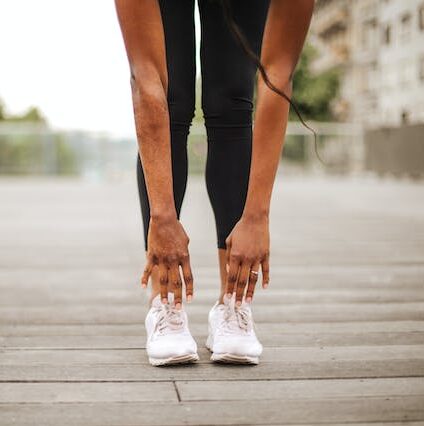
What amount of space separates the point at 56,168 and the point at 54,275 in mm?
11361

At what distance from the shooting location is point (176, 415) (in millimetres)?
1158

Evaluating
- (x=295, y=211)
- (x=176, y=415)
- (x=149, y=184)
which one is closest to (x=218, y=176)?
(x=149, y=184)

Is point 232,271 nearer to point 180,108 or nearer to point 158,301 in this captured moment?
point 158,301

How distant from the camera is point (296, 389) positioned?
1.29m

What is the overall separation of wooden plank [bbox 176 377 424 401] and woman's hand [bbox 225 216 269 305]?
0.19 metres

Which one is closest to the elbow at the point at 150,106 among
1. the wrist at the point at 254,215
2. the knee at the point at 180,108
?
the knee at the point at 180,108

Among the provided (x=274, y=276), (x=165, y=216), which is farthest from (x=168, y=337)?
(x=274, y=276)

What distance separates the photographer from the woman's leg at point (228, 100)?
161 centimetres

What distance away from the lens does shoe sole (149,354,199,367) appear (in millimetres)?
1442

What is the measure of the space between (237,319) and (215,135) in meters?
0.41

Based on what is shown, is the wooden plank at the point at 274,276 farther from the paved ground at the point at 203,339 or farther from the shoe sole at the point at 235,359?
the shoe sole at the point at 235,359

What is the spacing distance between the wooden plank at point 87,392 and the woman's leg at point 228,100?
0.42m

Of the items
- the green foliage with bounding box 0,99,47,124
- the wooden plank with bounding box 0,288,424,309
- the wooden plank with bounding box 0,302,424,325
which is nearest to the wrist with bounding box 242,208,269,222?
the wooden plank with bounding box 0,302,424,325

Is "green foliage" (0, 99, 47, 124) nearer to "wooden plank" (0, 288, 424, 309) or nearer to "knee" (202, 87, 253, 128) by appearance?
"wooden plank" (0, 288, 424, 309)
